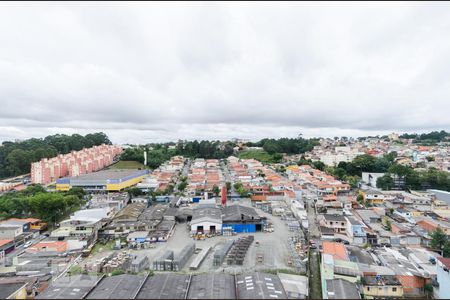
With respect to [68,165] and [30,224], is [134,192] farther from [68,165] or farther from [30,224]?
[68,165]

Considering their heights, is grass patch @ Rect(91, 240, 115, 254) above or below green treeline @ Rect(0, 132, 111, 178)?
below

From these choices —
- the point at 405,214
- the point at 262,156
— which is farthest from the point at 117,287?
the point at 262,156

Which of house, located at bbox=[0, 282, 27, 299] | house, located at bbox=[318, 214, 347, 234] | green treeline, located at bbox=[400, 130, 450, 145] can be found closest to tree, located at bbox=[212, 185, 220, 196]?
house, located at bbox=[318, 214, 347, 234]

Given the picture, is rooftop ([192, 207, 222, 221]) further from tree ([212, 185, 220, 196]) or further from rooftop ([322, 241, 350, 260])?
Answer: rooftop ([322, 241, 350, 260])

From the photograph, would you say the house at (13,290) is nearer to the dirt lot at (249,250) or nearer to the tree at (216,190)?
the dirt lot at (249,250)

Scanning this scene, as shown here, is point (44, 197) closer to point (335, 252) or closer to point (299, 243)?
point (299, 243)

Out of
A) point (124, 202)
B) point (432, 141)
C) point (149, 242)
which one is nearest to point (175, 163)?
point (124, 202)

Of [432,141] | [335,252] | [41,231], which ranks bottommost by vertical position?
[41,231]
